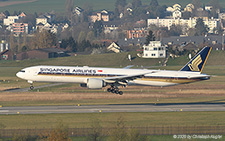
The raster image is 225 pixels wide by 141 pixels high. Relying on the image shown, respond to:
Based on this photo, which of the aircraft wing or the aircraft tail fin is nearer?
the aircraft wing

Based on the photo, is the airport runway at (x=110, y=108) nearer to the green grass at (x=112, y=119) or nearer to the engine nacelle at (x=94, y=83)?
the green grass at (x=112, y=119)

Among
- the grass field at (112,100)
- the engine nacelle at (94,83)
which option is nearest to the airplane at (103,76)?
the engine nacelle at (94,83)

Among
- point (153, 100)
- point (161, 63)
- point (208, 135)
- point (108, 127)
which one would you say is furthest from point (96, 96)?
point (161, 63)

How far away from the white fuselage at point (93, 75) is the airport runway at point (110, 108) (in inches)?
174

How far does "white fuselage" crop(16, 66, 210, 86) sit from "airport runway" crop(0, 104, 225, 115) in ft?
14.5

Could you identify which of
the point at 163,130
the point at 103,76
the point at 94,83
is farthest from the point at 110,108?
the point at 163,130

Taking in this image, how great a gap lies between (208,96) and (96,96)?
913 inches

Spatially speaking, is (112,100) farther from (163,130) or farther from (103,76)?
(163,130)

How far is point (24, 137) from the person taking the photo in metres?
52.1

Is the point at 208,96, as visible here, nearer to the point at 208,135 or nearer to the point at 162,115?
the point at 162,115

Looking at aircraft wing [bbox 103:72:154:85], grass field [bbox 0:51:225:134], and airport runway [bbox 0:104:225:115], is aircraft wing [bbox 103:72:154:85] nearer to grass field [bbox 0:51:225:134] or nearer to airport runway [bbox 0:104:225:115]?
Answer: airport runway [bbox 0:104:225:115]

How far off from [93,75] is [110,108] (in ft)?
22.9

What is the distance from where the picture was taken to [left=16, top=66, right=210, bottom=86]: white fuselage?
77.6m

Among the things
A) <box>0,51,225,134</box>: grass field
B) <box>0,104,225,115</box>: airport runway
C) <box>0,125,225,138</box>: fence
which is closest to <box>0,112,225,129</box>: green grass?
<box>0,51,225,134</box>: grass field
